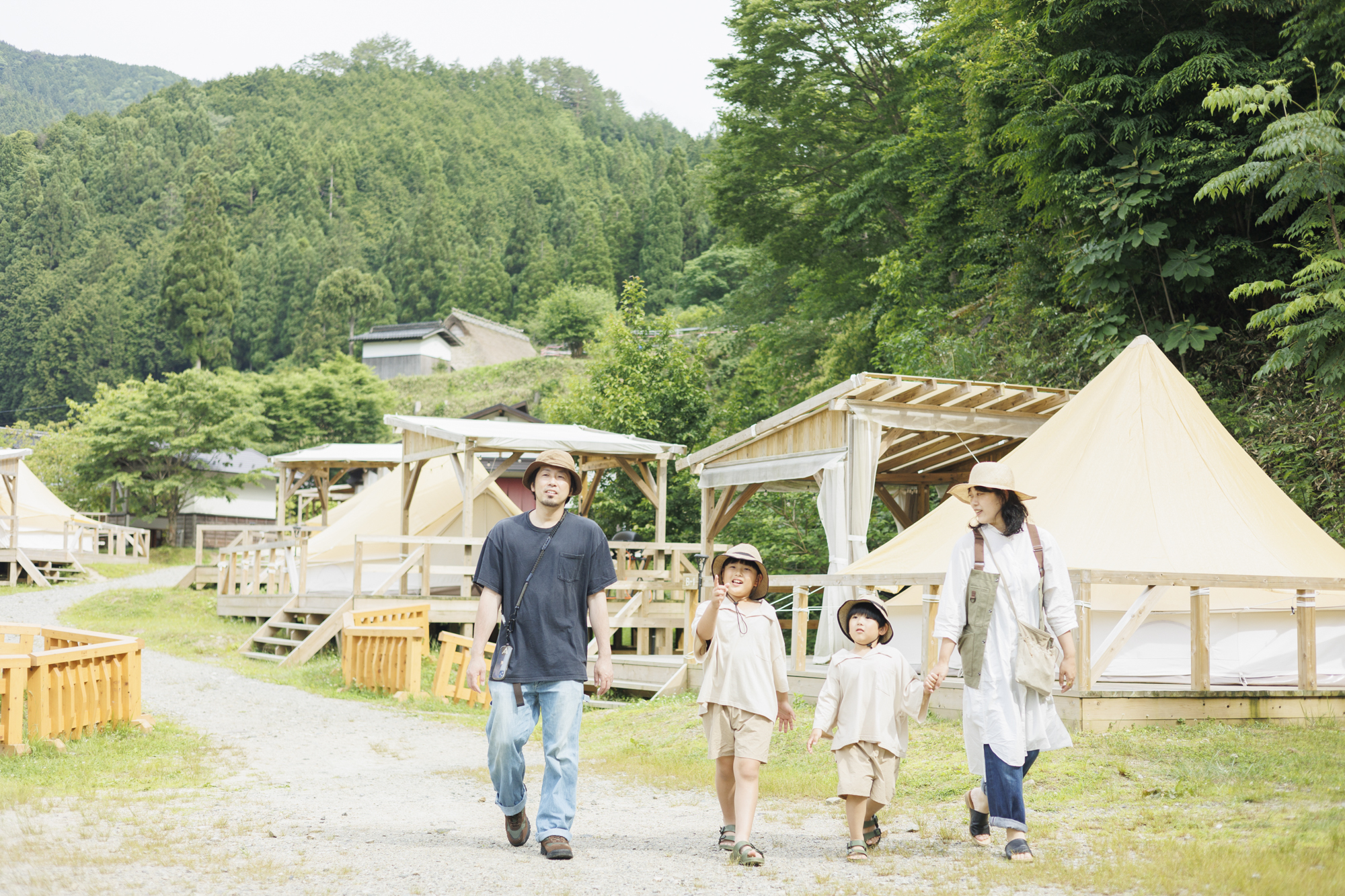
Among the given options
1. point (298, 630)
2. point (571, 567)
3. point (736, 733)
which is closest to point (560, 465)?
point (571, 567)

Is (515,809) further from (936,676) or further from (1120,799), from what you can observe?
(1120,799)

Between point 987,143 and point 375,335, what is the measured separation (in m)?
55.6

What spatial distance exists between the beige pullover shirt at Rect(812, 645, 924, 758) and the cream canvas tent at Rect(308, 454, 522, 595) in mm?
13262

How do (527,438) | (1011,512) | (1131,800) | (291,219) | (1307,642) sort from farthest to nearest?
(291,219) → (527,438) → (1307,642) → (1131,800) → (1011,512)

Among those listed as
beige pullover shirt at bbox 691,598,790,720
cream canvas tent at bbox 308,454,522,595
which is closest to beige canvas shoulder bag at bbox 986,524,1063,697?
beige pullover shirt at bbox 691,598,790,720

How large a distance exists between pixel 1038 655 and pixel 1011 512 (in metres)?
0.63

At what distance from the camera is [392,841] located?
5.33 meters

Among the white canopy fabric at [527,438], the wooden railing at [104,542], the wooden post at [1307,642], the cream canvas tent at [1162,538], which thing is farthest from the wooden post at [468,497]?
the wooden railing at [104,542]

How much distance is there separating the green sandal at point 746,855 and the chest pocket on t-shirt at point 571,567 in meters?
1.32

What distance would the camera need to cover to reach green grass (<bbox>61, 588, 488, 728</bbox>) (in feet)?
42.6

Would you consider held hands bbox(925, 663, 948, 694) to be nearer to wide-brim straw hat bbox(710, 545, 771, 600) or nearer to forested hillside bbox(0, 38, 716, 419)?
wide-brim straw hat bbox(710, 545, 771, 600)

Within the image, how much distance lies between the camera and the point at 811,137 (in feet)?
84.6

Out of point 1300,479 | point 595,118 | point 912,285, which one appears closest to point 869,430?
point 1300,479

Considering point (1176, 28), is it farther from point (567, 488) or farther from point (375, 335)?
point (375, 335)
